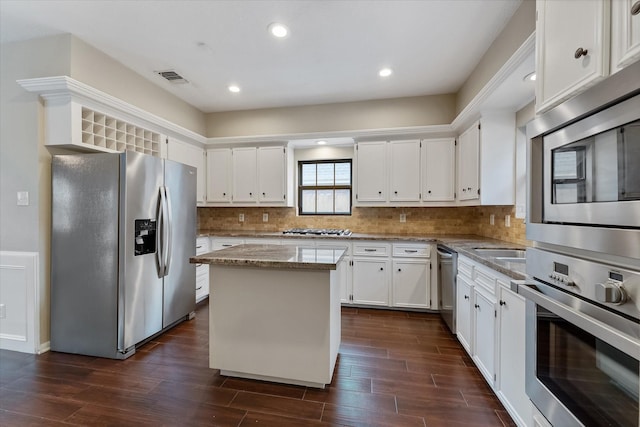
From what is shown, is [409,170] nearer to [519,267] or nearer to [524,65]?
[524,65]

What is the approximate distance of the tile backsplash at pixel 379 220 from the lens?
3.59 metres

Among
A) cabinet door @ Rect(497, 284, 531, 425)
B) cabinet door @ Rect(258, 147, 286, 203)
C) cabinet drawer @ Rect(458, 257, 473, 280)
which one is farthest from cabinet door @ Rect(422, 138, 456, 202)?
cabinet door @ Rect(497, 284, 531, 425)

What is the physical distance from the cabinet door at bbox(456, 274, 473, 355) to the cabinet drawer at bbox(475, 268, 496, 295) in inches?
8.4

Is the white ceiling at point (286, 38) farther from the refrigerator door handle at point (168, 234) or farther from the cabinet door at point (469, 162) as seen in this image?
the refrigerator door handle at point (168, 234)

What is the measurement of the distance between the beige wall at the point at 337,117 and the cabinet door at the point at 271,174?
0.32 meters

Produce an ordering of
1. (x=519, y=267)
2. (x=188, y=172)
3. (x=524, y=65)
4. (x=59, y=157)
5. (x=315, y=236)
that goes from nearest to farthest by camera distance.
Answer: (x=519, y=267), (x=524, y=65), (x=59, y=157), (x=188, y=172), (x=315, y=236)

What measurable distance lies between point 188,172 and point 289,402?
102 inches

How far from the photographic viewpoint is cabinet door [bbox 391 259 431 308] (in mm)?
3459

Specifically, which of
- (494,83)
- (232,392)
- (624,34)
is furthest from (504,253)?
(232,392)

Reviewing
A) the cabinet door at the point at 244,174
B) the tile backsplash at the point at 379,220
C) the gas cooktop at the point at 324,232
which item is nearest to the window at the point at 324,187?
the tile backsplash at the point at 379,220

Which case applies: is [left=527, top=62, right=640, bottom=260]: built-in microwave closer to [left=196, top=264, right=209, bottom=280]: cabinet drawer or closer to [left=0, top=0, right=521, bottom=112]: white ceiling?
[left=0, top=0, right=521, bottom=112]: white ceiling

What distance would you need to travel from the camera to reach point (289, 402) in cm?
186

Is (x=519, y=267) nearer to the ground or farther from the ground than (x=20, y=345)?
farther from the ground

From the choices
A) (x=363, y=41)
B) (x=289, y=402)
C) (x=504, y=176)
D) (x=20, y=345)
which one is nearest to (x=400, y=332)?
(x=289, y=402)
